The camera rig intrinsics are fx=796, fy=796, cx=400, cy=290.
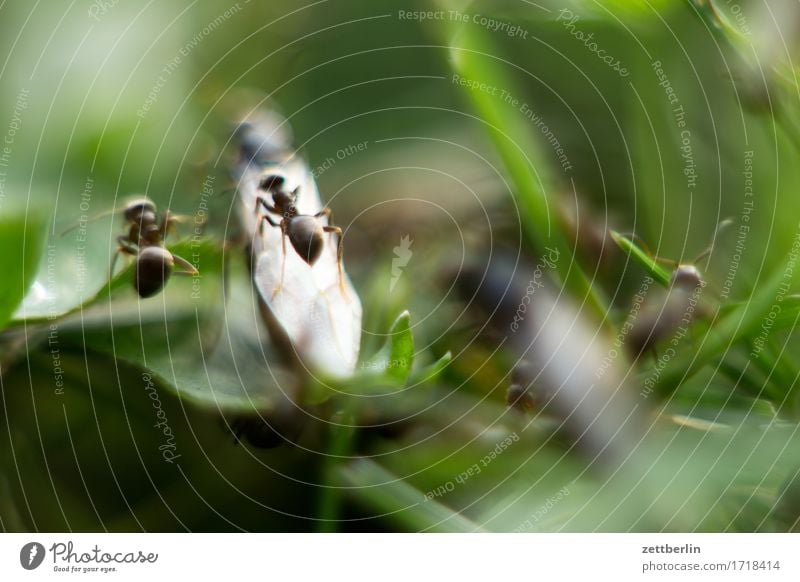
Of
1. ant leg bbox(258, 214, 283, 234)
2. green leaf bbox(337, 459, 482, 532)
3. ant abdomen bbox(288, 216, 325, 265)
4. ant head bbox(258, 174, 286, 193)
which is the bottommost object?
green leaf bbox(337, 459, 482, 532)

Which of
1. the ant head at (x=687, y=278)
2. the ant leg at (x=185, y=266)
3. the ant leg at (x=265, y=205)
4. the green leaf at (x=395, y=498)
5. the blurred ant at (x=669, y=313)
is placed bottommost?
the green leaf at (x=395, y=498)

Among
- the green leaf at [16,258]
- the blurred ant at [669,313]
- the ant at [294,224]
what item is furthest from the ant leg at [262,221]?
the blurred ant at [669,313]

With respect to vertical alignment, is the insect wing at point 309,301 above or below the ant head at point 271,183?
below

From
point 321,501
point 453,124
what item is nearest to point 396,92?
point 453,124

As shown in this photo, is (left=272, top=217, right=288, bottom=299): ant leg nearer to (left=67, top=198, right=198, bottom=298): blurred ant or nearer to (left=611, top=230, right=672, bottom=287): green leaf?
(left=67, top=198, right=198, bottom=298): blurred ant

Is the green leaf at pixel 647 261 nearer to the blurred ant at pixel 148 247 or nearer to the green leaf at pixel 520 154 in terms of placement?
the green leaf at pixel 520 154

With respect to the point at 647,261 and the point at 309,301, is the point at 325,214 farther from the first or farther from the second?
the point at 647,261

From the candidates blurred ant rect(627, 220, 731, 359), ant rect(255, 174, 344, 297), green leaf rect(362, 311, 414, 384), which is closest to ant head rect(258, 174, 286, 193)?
ant rect(255, 174, 344, 297)
